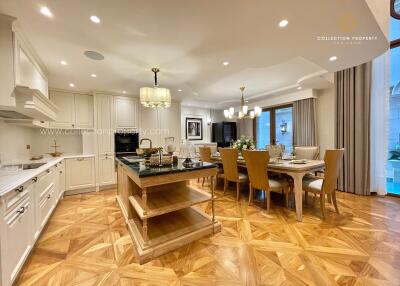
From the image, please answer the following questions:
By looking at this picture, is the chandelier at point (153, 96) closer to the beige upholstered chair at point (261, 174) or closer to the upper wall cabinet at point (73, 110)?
the beige upholstered chair at point (261, 174)

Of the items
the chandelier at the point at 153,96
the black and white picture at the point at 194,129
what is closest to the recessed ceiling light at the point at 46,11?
the chandelier at the point at 153,96

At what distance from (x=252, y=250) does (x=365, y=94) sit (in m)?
3.68

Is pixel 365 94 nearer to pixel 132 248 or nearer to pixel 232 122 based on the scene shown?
pixel 232 122

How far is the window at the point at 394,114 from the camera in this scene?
3.28m

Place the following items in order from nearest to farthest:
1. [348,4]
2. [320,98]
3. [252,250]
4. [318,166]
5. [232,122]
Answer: [348,4], [252,250], [318,166], [320,98], [232,122]

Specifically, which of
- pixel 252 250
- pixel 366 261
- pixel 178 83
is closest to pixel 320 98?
pixel 178 83

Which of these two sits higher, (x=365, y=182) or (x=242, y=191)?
(x=365, y=182)

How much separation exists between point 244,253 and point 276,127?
4.67 metres

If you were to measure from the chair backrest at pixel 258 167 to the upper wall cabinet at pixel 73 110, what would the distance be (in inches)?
147

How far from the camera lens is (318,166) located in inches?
104

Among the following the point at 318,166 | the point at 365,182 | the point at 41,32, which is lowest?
the point at 365,182

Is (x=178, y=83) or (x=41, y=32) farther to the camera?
(x=178, y=83)

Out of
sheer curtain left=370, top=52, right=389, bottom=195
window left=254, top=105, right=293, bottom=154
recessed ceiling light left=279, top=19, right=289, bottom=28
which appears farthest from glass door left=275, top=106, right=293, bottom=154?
recessed ceiling light left=279, top=19, right=289, bottom=28

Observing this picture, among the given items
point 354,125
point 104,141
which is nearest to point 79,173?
point 104,141
